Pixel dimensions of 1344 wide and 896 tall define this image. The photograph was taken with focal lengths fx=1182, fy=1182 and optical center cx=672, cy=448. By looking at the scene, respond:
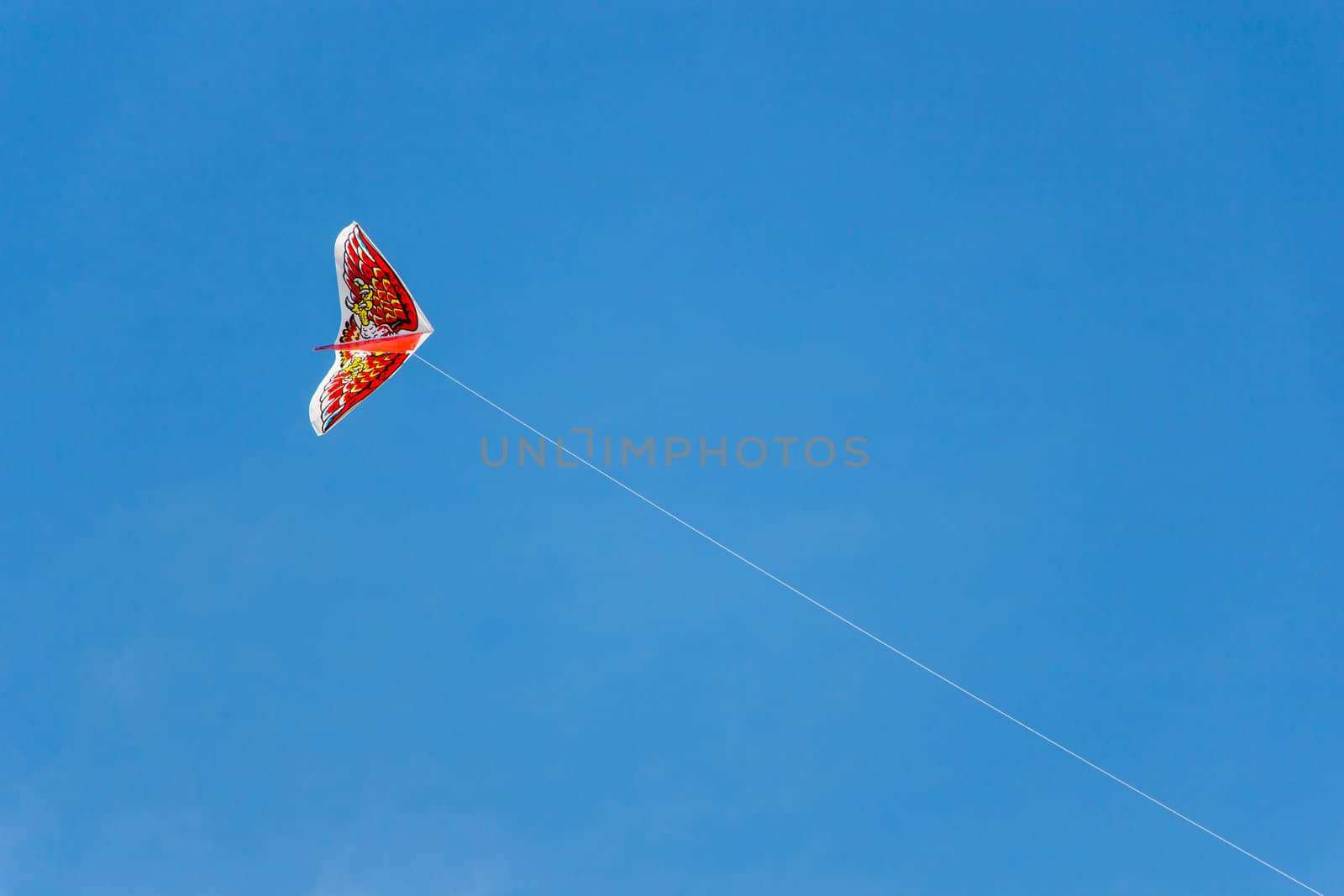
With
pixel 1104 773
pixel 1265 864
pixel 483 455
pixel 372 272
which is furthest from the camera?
pixel 483 455

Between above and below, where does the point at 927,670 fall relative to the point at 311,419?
above

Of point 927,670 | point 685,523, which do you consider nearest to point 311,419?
point 685,523

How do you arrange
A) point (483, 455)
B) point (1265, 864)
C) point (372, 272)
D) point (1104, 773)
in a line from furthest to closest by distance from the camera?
1. point (483, 455)
2. point (1104, 773)
3. point (1265, 864)
4. point (372, 272)

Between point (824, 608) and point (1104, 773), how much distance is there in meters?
11.4

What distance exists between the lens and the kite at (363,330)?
33.4 m

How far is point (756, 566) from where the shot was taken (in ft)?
150

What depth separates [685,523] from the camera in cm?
4519

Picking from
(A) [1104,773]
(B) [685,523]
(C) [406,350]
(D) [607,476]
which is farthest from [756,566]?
(C) [406,350]

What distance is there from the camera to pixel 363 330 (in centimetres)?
3438

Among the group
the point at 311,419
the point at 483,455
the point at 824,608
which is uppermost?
the point at 824,608

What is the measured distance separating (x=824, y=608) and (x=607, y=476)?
9.50 m

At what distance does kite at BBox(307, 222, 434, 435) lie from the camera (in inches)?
1315

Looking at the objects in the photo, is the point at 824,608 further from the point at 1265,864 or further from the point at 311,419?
the point at 311,419

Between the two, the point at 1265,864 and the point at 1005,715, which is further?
the point at 1005,715
